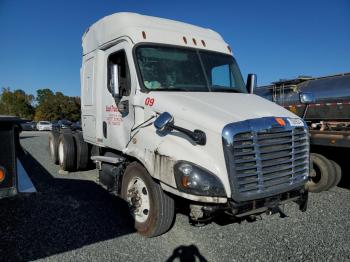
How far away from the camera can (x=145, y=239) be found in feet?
14.5

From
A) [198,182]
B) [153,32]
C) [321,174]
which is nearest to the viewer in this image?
[198,182]

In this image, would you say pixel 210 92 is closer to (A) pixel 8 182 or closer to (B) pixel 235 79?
(B) pixel 235 79

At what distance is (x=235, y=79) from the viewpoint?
224 inches

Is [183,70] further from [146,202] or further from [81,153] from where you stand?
[81,153]

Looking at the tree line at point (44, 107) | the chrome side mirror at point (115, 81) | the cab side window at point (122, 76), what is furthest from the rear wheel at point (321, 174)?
the tree line at point (44, 107)

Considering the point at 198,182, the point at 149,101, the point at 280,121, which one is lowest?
the point at 198,182

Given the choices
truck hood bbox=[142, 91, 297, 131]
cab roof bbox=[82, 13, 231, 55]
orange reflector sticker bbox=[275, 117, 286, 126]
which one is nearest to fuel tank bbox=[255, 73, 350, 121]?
cab roof bbox=[82, 13, 231, 55]

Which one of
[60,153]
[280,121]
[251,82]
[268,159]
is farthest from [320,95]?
[60,153]

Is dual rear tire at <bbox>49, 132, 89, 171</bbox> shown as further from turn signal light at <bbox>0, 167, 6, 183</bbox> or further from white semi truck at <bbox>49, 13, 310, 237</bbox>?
turn signal light at <bbox>0, 167, 6, 183</bbox>

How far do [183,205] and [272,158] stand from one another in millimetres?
1540

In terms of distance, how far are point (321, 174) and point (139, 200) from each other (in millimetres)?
4153

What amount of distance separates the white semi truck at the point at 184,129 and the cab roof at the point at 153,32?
0.02 meters

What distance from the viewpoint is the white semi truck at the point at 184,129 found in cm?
373

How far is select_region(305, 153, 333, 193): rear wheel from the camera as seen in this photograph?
6672 millimetres
